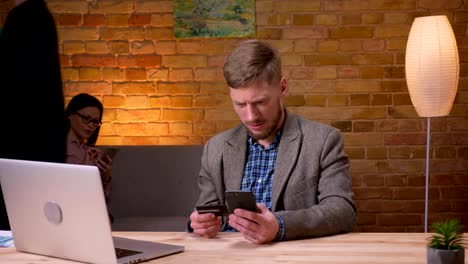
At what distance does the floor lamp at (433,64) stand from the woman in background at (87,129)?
181 cm

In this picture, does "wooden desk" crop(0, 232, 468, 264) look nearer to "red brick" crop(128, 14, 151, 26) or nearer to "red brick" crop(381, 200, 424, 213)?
Result: "red brick" crop(381, 200, 424, 213)

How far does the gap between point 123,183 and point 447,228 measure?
2.89 metres

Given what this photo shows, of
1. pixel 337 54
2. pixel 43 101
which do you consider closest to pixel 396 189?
pixel 337 54

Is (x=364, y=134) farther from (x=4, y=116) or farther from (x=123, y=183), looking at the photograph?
(x=4, y=116)

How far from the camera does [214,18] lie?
4398mm

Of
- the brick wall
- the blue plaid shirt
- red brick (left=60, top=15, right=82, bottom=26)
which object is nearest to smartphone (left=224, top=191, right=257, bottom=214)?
the blue plaid shirt

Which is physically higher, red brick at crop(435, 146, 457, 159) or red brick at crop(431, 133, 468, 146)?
red brick at crop(431, 133, 468, 146)

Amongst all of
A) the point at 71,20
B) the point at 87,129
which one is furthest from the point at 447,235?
the point at 71,20

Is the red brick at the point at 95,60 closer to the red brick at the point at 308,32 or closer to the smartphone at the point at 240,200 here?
the red brick at the point at 308,32

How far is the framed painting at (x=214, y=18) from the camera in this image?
438cm

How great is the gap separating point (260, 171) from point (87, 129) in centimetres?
185

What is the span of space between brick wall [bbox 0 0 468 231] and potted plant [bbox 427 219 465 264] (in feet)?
9.20

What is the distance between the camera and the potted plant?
1.54m

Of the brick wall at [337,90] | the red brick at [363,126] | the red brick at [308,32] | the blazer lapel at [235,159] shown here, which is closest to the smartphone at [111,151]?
the brick wall at [337,90]
